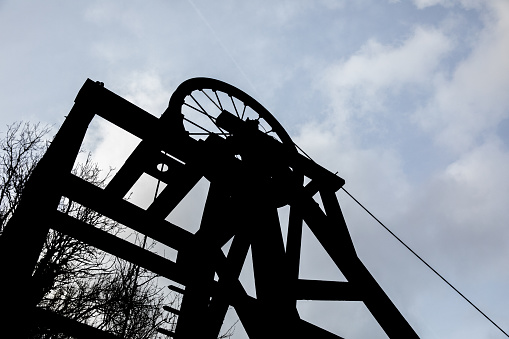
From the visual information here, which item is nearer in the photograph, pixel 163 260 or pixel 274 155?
pixel 163 260

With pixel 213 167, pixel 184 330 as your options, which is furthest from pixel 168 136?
pixel 184 330

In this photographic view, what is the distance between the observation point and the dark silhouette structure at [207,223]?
2.91m

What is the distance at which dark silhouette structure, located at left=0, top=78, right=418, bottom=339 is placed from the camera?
291 cm

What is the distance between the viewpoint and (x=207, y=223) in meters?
4.48

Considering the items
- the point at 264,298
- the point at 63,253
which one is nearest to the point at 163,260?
the point at 264,298

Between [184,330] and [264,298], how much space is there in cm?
116

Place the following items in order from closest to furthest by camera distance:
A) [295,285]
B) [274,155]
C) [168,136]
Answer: [295,285]
[168,136]
[274,155]

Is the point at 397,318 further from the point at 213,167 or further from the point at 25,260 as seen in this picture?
the point at 25,260

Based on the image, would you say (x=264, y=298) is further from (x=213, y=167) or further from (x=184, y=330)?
(x=213, y=167)

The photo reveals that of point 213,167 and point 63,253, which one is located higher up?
point 63,253

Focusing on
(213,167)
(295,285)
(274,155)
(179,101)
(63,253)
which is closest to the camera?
(295,285)

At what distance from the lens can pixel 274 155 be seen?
480 centimetres

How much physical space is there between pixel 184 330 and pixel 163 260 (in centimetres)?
129

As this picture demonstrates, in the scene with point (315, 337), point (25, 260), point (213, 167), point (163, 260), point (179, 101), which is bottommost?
point (25, 260)
